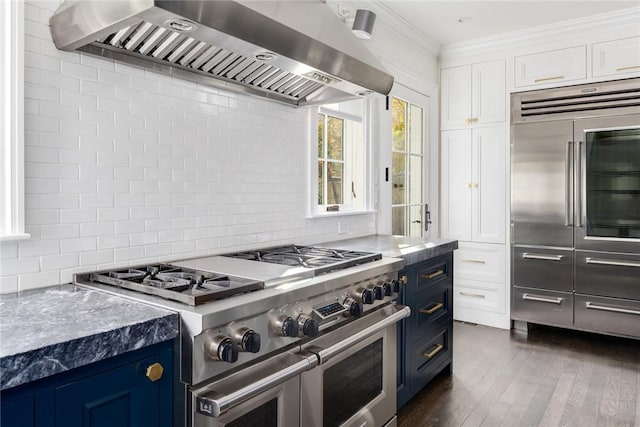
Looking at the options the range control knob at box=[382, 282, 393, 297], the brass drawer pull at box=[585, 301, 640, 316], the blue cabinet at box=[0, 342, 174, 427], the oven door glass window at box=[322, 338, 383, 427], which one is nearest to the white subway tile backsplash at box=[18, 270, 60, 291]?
the blue cabinet at box=[0, 342, 174, 427]

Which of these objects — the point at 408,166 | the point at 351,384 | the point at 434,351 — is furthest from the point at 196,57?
the point at 408,166

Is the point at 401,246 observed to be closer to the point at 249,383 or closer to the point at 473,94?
the point at 249,383

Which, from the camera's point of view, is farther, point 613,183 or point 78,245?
point 613,183

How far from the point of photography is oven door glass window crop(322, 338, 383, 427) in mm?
1858

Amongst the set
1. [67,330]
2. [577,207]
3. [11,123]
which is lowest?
[67,330]

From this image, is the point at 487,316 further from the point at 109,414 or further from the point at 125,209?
the point at 109,414

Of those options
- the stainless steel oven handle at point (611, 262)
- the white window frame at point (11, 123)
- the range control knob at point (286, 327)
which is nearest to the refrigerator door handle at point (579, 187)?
the stainless steel oven handle at point (611, 262)

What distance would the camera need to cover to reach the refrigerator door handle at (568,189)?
3908 mm

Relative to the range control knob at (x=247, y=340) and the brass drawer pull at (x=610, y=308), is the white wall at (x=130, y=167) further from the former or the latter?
the brass drawer pull at (x=610, y=308)

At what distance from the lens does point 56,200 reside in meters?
1.67

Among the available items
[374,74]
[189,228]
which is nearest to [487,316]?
[374,74]

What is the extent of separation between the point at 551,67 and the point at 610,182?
1113mm

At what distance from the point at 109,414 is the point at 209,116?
145cm

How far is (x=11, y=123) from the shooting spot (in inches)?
59.9
